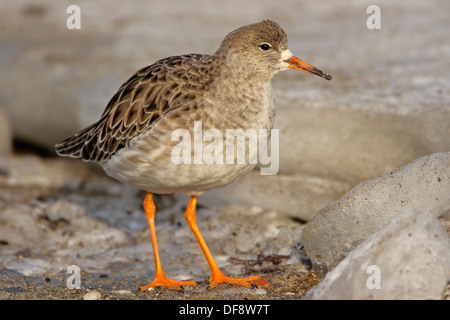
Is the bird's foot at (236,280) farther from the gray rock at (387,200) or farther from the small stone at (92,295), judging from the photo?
the small stone at (92,295)

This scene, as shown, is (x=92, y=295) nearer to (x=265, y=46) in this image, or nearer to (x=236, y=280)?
(x=236, y=280)

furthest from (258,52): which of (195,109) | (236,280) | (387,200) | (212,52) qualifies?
(212,52)

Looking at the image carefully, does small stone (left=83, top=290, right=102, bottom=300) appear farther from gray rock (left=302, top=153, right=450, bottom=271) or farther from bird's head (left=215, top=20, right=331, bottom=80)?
bird's head (left=215, top=20, right=331, bottom=80)

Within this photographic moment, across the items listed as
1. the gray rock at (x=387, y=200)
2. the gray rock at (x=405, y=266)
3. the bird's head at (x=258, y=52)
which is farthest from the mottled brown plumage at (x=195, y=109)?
the gray rock at (x=405, y=266)

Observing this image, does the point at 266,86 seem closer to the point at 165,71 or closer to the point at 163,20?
the point at 165,71

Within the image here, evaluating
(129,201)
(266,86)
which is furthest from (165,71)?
(129,201)
